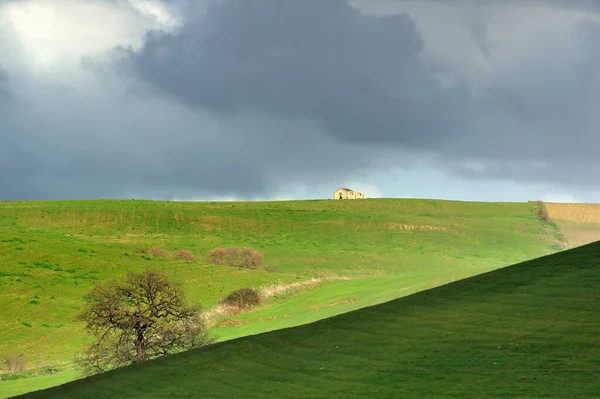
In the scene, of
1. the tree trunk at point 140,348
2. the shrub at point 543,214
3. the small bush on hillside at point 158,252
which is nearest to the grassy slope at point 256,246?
the shrub at point 543,214

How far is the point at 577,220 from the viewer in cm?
14175

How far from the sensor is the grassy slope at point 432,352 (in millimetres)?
25000

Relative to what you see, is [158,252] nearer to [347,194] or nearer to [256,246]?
[256,246]

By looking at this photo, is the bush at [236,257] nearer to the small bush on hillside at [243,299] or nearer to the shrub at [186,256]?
the shrub at [186,256]

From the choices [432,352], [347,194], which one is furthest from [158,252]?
[347,194]

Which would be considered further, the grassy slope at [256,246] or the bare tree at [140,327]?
the grassy slope at [256,246]

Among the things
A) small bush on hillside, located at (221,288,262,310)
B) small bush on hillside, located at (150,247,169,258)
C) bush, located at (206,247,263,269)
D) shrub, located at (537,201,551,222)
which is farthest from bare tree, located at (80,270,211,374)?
shrub, located at (537,201,551,222)

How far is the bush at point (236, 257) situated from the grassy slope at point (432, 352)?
212 ft

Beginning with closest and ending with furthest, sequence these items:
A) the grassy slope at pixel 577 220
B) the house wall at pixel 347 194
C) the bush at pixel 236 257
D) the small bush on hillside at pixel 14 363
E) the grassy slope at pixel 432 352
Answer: the grassy slope at pixel 432 352 → the small bush on hillside at pixel 14 363 → the bush at pixel 236 257 → the grassy slope at pixel 577 220 → the house wall at pixel 347 194

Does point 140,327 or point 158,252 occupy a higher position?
point 158,252

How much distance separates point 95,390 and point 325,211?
382 ft

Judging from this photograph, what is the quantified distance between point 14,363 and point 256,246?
2415 inches

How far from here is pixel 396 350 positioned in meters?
30.5

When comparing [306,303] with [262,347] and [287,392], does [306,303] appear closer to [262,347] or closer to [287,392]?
[262,347]
